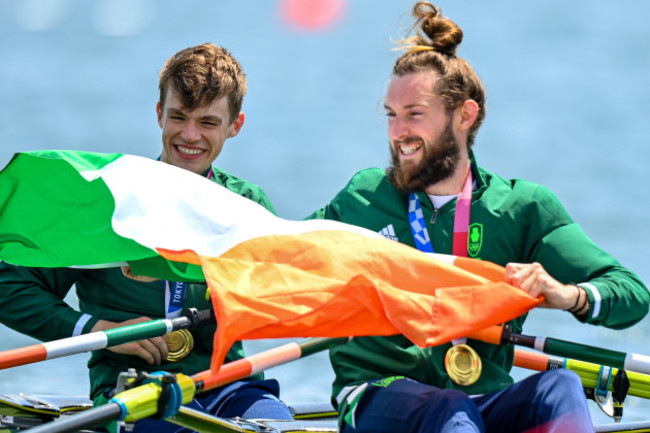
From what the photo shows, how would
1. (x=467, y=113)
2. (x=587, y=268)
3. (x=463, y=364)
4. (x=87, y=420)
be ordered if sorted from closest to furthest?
(x=87, y=420) → (x=463, y=364) → (x=587, y=268) → (x=467, y=113)

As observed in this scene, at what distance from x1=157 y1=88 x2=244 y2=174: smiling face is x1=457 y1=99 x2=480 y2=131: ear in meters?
1.16

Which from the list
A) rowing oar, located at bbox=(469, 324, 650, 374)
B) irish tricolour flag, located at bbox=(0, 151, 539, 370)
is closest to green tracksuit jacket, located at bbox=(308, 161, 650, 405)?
rowing oar, located at bbox=(469, 324, 650, 374)

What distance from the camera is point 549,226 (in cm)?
443

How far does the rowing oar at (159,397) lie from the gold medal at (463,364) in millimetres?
562

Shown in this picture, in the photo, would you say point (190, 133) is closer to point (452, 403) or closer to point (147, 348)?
point (147, 348)

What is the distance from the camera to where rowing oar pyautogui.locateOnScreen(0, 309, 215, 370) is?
441cm

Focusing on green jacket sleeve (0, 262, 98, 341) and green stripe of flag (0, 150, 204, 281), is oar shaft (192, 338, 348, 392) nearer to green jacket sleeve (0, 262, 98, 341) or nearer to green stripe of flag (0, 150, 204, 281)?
green stripe of flag (0, 150, 204, 281)

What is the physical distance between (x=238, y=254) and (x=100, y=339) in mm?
708

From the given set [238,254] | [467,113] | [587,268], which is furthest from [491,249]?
[238,254]

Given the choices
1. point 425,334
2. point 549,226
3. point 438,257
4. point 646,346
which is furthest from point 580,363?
point 646,346

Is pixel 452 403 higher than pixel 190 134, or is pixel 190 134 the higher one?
pixel 190 134

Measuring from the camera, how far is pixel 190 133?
5.24 meters

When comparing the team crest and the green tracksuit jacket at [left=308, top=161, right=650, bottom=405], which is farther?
the team crest

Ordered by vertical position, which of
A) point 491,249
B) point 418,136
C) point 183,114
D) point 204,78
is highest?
point 204,78
